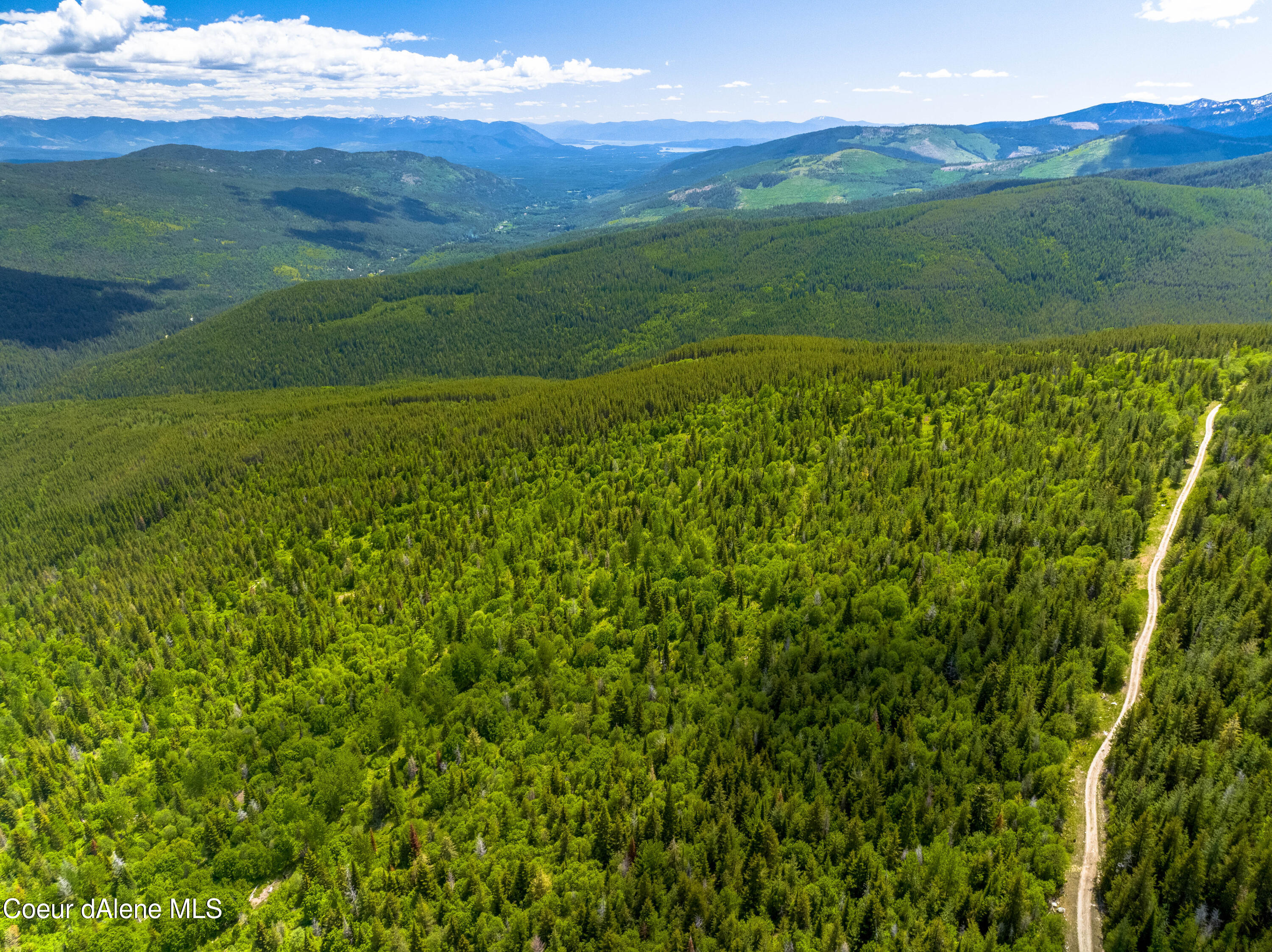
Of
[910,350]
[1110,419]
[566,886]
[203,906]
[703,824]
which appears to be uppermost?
[910,350]

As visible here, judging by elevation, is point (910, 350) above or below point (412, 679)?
above

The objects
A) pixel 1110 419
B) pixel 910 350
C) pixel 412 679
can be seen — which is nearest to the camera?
pixel 412 679

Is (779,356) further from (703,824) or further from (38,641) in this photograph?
(38,641)

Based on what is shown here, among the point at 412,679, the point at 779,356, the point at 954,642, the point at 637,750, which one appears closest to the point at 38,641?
the point at 412,679

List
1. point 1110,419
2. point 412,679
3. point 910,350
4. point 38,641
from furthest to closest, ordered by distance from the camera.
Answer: point 910,350
point 1110,419
point 38,641
point 412,679

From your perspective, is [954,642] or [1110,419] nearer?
[954,642]
